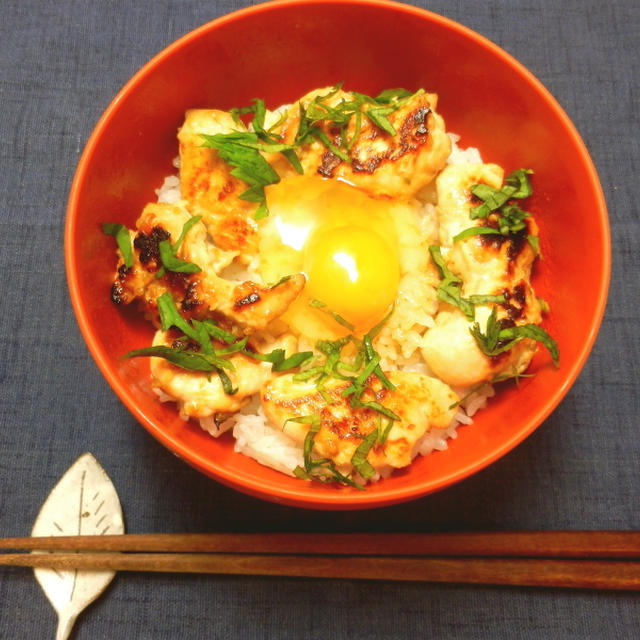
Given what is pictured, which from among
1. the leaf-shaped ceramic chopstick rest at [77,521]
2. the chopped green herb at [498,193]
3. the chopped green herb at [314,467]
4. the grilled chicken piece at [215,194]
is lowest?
the leaf-shaped ceramic chopstick rest at [77,521]

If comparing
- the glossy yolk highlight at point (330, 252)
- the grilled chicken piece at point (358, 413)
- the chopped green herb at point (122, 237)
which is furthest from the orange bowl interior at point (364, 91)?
the glossy yolk highlight at point (330, 252)

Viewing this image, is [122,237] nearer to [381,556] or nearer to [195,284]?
[195,284]

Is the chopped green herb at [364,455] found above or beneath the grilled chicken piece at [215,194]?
beneath

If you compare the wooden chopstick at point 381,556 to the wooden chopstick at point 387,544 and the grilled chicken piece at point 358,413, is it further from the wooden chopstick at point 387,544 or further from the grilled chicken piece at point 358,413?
the grilled chicken piece at point 358,413

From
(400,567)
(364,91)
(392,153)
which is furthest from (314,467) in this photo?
(364,91)

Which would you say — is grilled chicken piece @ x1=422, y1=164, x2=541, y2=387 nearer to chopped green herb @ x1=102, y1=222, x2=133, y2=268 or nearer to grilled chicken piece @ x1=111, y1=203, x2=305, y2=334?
grilled chicken piece @ x1=111, y1=203, x2=305, y2=334

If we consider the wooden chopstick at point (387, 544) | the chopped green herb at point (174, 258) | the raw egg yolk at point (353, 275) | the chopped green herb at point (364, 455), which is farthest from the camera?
the wooden chopstick at point (387, 544)

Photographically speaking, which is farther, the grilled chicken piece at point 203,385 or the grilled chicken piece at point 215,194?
the grilled chicken piece at point 215,194

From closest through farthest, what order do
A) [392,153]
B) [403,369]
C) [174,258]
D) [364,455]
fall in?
1. [364,455]
2. [174,258]
3. [392,153]
4. [403,369]

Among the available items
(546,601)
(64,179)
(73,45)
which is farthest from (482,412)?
(73,45)
